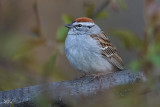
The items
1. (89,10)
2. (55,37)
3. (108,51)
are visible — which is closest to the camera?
(89,10)

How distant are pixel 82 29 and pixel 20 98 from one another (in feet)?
4.18

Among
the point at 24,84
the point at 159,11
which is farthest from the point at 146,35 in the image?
the point at 24,84

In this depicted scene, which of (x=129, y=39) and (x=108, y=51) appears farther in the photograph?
(x=108, y=51)

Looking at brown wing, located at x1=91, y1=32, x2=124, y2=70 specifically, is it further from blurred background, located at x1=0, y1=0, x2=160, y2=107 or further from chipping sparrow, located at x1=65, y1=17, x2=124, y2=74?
blurred background, located at x1=0, y1=0, x2=160, y2=107

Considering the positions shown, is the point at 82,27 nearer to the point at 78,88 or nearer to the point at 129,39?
the point at 129,39

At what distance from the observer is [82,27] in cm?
337

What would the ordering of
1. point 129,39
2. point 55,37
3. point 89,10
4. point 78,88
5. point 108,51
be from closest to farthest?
1. point 78,88
2. point 129,39
3. point 89,10
4. point 108,51
5. point 55,37

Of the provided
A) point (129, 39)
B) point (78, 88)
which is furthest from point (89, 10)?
point (78, 88)

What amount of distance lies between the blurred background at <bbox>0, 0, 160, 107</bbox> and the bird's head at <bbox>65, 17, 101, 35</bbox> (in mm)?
98

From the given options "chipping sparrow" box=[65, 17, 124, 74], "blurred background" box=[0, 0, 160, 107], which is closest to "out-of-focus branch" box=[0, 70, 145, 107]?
"blurred background" box=[0, 0, 160, 107]

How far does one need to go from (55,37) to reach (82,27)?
65cm

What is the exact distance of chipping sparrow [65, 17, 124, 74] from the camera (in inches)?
120

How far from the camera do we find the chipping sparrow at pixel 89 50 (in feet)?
10.0

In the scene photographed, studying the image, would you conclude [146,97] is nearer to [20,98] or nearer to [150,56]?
[150,56]
